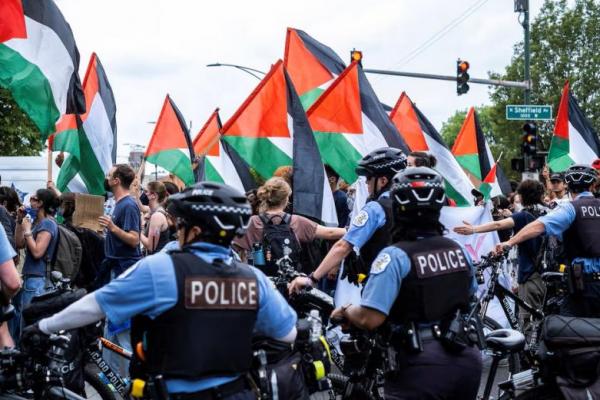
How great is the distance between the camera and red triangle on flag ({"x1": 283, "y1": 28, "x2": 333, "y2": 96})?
13492 millimetres

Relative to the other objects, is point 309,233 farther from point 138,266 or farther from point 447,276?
point 138,266

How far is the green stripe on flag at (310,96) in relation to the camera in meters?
13.7

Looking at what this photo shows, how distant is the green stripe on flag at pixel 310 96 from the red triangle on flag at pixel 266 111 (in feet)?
6.65

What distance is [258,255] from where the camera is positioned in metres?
7.77

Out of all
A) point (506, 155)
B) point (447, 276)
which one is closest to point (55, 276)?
point (447, 276)

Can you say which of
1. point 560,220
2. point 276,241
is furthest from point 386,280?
point 560,220

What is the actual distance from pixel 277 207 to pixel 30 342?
12.6ft

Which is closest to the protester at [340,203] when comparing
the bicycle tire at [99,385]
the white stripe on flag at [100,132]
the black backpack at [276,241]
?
the white stripe on flag at [100,132]

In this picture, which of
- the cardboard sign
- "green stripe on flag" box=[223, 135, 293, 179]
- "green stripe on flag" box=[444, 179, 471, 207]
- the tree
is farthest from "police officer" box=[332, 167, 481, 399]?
the tree

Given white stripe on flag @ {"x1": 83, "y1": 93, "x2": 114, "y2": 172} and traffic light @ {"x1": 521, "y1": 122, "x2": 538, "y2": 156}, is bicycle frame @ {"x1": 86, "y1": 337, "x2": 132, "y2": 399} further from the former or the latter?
traffic light @ {"x1": 521, "y1": 122, "x2": 538, "y2": 156}

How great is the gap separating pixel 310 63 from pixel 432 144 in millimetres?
2121

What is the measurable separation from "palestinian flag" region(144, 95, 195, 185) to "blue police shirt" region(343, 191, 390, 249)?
804cm

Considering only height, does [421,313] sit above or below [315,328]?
above

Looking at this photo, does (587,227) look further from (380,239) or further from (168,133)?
(168,133)
